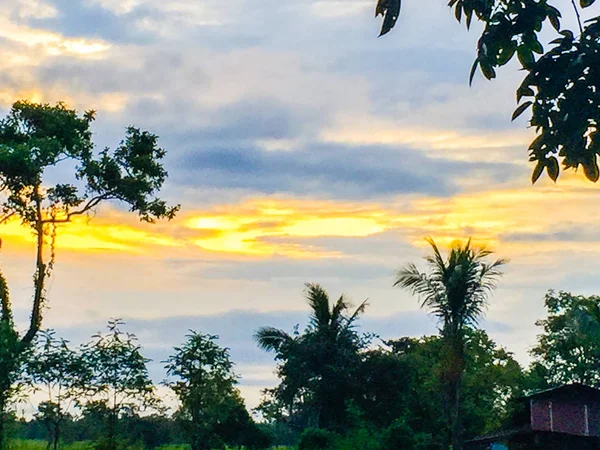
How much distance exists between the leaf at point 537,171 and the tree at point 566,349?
5309cm

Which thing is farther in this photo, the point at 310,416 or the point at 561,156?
the point at 310,416

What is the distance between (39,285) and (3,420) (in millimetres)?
6432

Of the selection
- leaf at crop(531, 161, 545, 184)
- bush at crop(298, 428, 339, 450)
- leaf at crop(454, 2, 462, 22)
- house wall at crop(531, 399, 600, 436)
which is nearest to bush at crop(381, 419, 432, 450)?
bush at crop(298, 428, 339, 450)

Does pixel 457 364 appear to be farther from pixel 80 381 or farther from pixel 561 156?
pixel 561 156

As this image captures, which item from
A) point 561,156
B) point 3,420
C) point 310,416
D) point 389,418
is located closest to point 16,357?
point 3,420

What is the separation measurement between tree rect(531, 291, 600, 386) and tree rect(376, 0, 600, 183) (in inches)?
2094

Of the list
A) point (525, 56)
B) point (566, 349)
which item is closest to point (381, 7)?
point (525, 56)

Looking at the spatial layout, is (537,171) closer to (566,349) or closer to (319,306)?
(319,306)

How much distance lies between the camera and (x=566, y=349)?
198ft

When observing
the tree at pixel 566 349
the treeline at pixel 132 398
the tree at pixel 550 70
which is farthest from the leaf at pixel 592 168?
the tree at pixel 566 349

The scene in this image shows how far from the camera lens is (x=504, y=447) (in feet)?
136

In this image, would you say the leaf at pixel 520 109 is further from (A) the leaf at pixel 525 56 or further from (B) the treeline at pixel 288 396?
(B) the treeline at pixel 288 396

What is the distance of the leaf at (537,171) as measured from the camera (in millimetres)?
→ 6262

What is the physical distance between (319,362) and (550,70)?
3338cm
